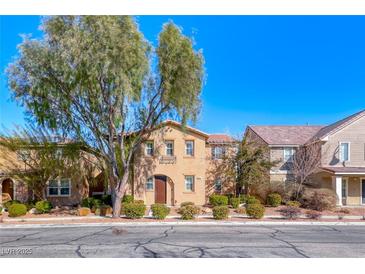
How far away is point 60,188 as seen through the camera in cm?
2539

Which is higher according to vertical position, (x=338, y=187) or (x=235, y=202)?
(x=338, y=187)

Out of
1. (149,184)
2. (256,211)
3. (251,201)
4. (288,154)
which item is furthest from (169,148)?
(288,154)

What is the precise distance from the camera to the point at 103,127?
19000 millimetres

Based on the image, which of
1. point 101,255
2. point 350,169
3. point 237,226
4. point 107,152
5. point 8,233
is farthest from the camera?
point 350,169

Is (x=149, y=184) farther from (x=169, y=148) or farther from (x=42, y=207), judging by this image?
(x=42, y=207)

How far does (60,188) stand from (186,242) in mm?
17274

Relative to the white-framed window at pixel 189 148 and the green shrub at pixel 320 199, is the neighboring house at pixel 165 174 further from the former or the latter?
the green shrub at pixel 320 199

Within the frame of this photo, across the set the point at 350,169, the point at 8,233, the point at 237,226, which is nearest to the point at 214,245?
the point at 237,226

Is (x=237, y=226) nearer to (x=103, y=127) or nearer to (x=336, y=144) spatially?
(x=103, y=127)

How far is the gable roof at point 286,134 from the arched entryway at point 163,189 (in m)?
10.2

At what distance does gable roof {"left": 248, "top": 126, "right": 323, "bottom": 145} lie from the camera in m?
28.5

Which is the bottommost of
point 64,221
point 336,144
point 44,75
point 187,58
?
point 64,221

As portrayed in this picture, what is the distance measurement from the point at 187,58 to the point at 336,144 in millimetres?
17027

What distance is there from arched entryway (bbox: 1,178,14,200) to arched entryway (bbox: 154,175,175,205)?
42.7 feet
